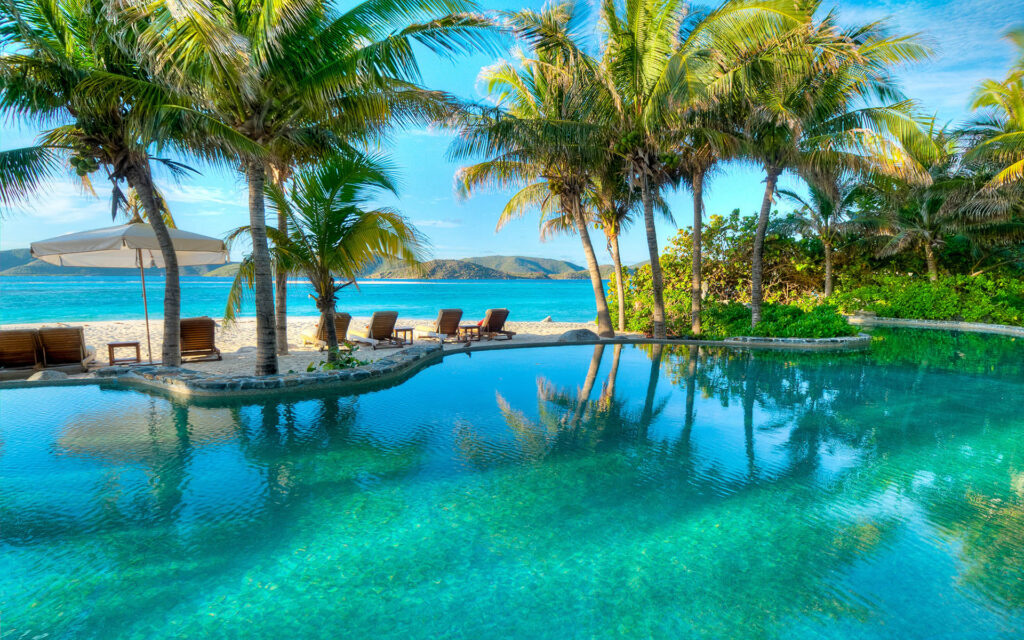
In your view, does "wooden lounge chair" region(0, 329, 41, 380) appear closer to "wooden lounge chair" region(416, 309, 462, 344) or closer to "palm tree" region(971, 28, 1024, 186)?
"wooden lounge chair" region(416, 309, 462, 344)

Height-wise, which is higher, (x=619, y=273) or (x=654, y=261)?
(x=654, y=261)

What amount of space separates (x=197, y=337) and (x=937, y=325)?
22303 mm

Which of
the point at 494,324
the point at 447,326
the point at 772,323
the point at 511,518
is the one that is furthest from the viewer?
the point at 494,324

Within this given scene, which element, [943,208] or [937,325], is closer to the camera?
[937,325]

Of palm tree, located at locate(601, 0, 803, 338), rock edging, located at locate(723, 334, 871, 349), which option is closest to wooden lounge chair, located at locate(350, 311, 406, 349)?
palm tree, located at locate(601, 0, 803, 338)

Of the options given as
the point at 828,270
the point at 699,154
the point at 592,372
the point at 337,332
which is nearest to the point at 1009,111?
the point at 828,270

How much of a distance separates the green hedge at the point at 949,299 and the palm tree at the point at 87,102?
68.7 ft

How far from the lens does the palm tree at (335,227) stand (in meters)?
8.46

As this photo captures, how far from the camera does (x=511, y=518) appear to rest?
3.67 m

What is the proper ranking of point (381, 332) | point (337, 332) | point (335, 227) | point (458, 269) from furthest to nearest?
point (458, 269) → point (381, 332) → point (337, 332) → point (335, 227)

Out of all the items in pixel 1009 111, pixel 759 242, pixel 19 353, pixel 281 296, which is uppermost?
pixel 1009 111

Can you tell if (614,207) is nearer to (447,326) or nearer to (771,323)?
(771,323)

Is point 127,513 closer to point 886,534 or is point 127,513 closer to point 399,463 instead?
point 399,463

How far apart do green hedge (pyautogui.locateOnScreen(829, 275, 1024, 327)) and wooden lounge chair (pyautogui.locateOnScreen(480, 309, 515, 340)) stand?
13448 mm
